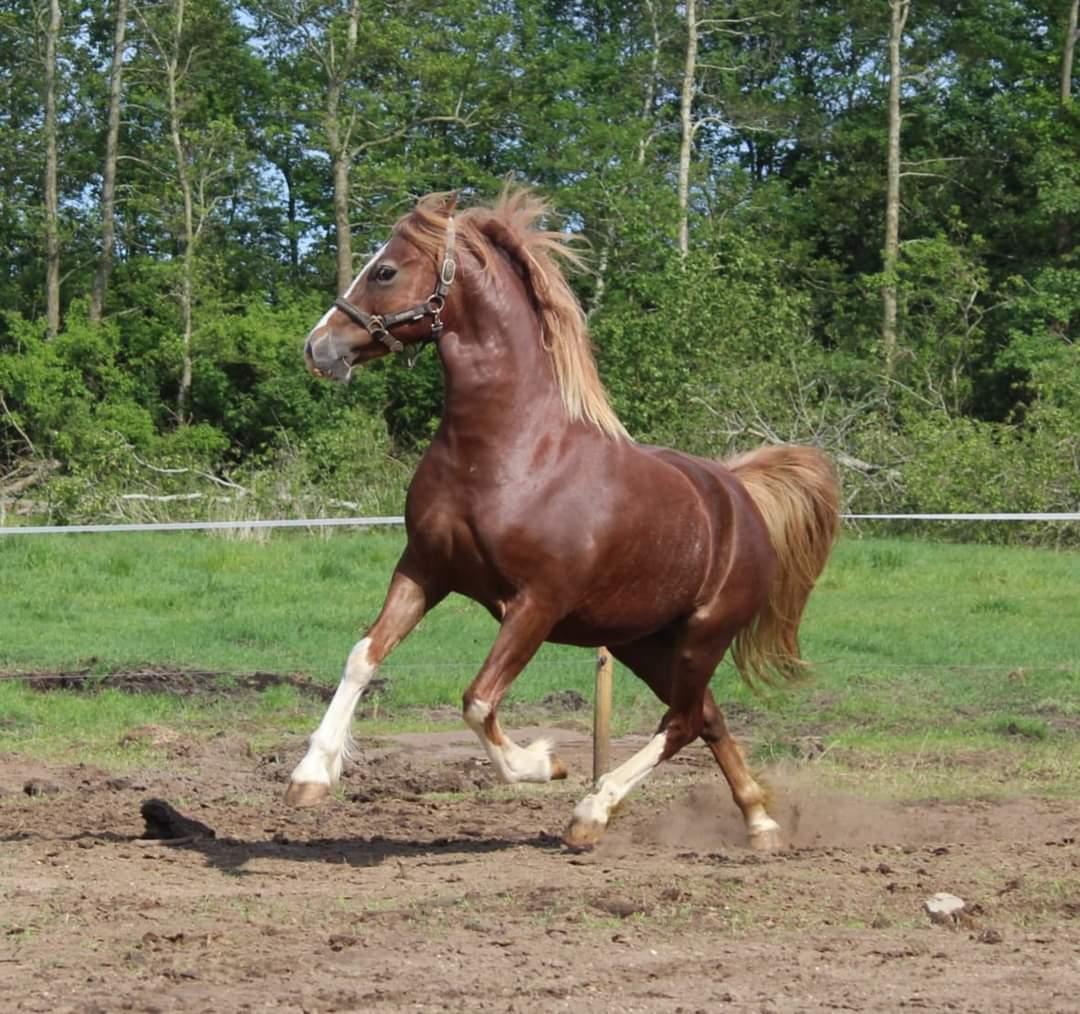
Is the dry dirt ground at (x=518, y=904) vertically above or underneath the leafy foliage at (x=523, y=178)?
underneath

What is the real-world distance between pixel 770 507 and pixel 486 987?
3.48 meters

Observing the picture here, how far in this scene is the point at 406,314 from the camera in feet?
20.7

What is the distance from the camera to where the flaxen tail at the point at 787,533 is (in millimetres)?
7695

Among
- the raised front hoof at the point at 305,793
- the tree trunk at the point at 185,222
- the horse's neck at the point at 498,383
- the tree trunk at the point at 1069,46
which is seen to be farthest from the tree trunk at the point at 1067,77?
the raised front hoof at the point at 305,793

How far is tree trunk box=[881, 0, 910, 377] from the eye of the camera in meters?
32.9

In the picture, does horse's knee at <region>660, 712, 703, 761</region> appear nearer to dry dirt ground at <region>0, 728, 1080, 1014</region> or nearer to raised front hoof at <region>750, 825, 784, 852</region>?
dry dirt ground at <region>0, 728, 1080, 1014</region>

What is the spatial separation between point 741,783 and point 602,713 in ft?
3.32

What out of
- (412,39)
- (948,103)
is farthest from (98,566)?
(948,103)

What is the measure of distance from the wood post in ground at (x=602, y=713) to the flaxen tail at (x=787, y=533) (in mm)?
676

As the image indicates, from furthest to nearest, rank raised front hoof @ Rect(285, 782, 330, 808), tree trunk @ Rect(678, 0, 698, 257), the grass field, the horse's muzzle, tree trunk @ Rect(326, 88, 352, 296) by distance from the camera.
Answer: tree trunk @ Rect(678, 0, 698, 257) → tree trunk @ Rect(326, 88, 352, 296) → the grass field → the horse's muzzle → raised front hoof @ Rect(285, 782, 330, 808)

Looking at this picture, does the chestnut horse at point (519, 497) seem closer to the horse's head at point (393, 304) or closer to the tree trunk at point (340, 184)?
the horse's head at point (393, 304)

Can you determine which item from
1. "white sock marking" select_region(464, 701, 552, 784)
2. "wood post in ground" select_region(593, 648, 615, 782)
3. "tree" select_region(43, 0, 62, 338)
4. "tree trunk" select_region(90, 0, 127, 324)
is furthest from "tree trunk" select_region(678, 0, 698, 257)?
"white sock marking" select_region(464, 701, 552, 784)

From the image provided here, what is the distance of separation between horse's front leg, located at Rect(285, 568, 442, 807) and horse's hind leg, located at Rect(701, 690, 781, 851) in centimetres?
159

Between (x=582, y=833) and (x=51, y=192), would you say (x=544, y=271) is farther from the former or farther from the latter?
(x=51, y=192)
